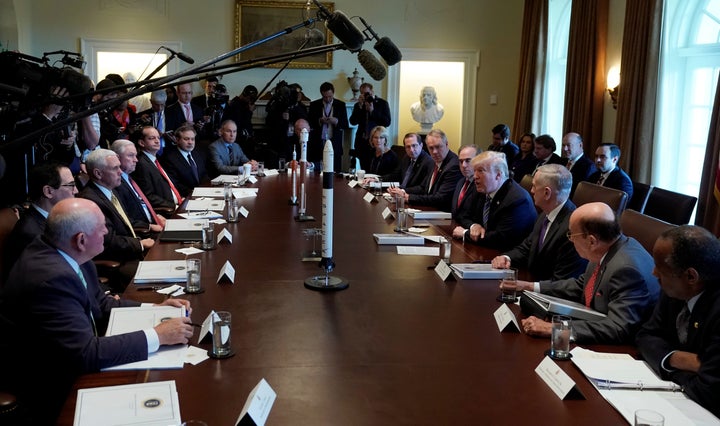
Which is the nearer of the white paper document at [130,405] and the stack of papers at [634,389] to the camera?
the white paper document at [130,405]

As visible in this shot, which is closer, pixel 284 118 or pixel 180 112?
pixel 180 112

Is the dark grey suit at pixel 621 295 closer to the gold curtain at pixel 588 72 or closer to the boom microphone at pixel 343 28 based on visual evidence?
the boom microphone at pixel 343 28

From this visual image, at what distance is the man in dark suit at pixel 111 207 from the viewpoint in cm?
380

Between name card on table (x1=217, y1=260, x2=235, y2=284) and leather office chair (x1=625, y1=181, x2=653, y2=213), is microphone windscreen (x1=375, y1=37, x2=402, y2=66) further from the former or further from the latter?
leather office chair (x1=625, y1=181, x2=653, y2=213)

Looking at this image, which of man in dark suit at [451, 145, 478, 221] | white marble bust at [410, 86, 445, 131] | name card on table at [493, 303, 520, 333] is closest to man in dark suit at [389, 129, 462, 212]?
man in dark suit at [451, 145, 478, 221]

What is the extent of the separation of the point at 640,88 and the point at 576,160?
90cm

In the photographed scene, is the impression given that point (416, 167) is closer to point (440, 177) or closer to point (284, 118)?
point (440, 177)

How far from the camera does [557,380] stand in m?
1.73

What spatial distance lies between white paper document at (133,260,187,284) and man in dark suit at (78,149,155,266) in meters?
0.92

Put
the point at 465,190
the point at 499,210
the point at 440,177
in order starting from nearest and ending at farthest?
the point at 499,210 < the point at 465,190 < the point at 440,177

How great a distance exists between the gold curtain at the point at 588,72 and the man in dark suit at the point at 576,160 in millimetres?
932

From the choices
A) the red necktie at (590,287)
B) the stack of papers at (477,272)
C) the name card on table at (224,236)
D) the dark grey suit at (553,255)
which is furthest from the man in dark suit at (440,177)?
the red necktie at (590,287)

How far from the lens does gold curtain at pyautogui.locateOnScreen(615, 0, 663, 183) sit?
6.30 metres

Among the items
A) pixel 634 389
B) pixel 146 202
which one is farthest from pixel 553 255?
pixel 146 202
